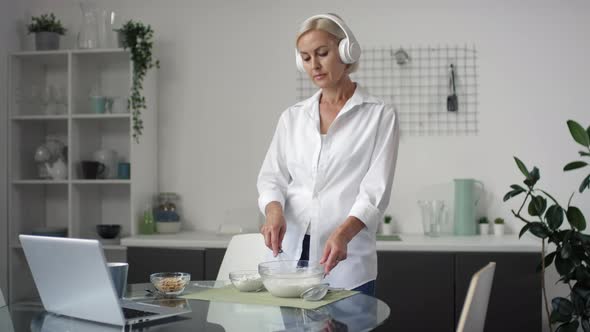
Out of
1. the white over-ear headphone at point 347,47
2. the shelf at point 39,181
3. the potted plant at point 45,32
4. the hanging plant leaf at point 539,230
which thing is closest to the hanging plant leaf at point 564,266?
the hanging plant leaf at point 539,230

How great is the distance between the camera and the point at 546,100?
3.87 meters

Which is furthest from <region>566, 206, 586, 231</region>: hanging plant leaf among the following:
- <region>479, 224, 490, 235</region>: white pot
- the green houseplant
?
<region>479, 224, 490, 235</region>: white pot

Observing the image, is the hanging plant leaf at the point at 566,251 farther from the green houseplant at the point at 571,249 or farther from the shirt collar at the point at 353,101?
the shirt collar at the point at 353,101

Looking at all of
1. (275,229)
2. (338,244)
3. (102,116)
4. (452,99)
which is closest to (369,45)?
(452,99)

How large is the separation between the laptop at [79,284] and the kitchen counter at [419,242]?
76.2 inches

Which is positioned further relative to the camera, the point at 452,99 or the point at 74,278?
the point at 452,99

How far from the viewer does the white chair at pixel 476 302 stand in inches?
52.9

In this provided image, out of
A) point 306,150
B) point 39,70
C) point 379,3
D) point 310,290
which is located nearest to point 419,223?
point 379,3

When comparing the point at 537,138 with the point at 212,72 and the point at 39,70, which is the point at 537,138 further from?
the point at 39,70

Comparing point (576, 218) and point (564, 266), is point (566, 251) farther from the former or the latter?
point (576, 218)

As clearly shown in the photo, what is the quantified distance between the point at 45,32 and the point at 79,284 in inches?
119

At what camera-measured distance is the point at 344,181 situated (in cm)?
210

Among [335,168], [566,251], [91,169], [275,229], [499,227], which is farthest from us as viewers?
[91,169]

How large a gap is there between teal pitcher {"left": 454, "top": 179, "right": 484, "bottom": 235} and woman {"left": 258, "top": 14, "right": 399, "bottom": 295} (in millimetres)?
1785
